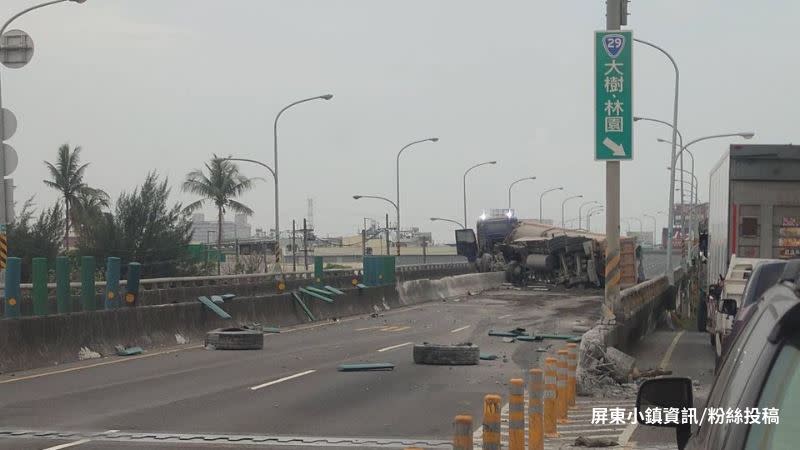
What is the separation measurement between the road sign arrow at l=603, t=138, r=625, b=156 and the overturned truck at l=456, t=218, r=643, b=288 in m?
22.2

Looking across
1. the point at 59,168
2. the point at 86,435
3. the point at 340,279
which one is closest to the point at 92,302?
the point at 86,435

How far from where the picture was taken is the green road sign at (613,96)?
65.7ft

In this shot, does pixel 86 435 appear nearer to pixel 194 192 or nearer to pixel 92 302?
pixel 92 302

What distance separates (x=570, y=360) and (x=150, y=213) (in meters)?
39.2

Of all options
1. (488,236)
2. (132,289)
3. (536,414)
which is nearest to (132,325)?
(132,289)

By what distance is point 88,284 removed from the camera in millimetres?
21203

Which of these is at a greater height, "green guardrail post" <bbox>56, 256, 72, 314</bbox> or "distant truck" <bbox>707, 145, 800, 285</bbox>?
"distant truck" <bbox>707, 145, 800, 285</bbox>

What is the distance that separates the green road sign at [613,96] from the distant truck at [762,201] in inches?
161

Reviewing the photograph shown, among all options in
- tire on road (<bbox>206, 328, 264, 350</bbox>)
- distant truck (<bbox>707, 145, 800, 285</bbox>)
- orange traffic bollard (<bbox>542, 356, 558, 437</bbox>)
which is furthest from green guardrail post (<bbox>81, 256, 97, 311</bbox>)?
distant truck (<bbox>707, 145, 800, 285</bbox>)

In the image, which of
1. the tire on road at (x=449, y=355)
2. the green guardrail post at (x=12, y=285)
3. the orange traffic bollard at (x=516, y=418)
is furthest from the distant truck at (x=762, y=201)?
the orange traffic bollard at (x=516, y=418)

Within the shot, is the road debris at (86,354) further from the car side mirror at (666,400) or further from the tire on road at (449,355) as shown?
A: the car side mirror at (666,400)

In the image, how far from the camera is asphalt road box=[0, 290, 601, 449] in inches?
456

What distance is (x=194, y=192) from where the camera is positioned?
81438 mm

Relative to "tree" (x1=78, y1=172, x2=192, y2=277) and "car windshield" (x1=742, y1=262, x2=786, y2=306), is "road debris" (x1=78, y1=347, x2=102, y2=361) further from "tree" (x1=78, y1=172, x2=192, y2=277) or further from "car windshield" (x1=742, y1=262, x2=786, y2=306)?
"tree" (x1=78, y1=172, x2=192, y2=277)
